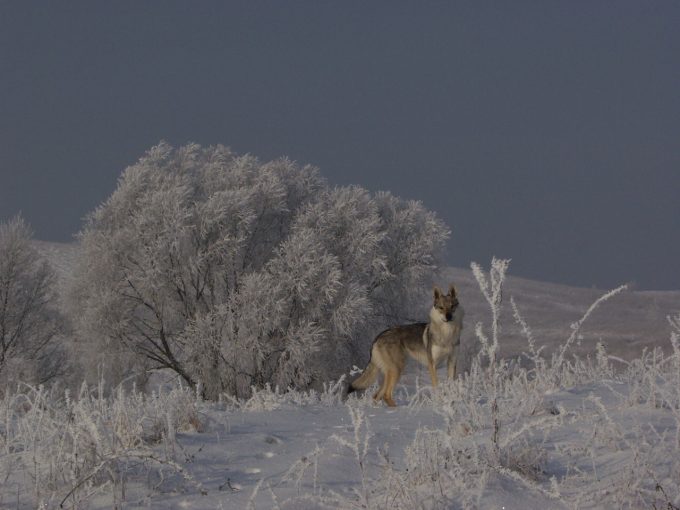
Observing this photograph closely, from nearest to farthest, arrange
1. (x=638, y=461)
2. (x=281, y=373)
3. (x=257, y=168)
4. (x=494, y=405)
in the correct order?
(x=638, y=461) → (x=494, y=405) → (x=281, y=373) → (x=257, y=168)

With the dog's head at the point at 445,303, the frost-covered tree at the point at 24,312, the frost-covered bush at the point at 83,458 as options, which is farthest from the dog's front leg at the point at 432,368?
the frost-covered tree at the point at 24,312

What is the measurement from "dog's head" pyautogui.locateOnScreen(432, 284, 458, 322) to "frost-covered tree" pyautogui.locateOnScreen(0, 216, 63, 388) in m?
22.6

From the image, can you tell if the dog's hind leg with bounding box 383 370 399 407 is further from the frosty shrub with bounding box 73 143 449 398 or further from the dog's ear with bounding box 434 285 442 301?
the frosty shrub with bounding box 73 143 449 398

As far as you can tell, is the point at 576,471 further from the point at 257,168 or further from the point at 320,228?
the point at 257,168

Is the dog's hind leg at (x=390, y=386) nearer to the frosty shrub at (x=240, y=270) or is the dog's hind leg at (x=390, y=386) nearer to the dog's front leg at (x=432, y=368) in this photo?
the dog's front leg at (x=432, y=368)

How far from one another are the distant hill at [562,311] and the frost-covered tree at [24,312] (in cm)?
1604

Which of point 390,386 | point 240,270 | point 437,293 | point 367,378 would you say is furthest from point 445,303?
point 240,270

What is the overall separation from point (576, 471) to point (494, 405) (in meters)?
0.70

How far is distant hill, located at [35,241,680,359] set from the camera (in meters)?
51.4

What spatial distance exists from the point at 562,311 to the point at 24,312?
5166 cm

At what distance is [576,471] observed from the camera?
5.59m

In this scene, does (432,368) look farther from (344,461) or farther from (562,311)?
(562,311)

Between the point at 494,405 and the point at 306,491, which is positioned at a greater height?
the point at 494,405

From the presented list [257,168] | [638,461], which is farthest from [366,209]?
[638,461]
